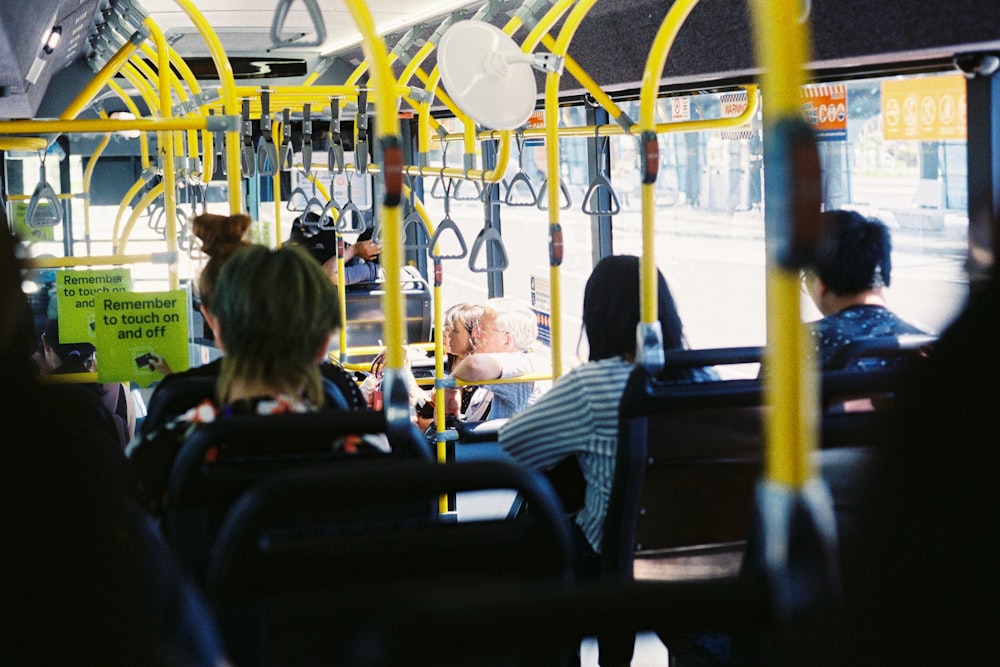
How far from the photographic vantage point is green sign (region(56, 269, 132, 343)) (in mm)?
3715

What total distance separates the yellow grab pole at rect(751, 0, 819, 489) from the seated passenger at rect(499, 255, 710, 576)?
1456 millimetres

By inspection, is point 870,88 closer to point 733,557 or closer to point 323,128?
point 733,557

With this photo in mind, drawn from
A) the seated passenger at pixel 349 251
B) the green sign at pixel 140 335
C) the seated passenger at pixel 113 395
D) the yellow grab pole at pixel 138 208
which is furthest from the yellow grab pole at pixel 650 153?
the seated passenger at pixel 349 251

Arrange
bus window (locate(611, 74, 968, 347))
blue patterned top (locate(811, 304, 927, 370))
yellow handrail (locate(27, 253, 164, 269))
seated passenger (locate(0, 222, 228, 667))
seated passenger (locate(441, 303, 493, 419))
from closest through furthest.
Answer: seated passenger (locate(0, 222, 228, 667)) < blue patterned top (locate(811, 304, 927, 370)) < bus window (locate(611, 74, 968, 347)) < yellow handrail (locate(27, 253, 164, 269)) < seated passenger (locate(441, 303, 493, 419))

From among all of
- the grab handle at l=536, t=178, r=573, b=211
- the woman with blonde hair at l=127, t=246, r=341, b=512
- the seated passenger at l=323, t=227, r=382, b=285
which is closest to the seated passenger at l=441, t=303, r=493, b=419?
the grab handle at l=536, t=178, r=573, b=211

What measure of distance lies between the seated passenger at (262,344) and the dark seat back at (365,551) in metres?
0.77

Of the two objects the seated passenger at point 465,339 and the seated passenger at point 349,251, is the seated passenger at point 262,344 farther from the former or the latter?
the seated passenger at point 349,251

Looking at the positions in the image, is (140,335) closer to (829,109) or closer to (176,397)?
(176,397)

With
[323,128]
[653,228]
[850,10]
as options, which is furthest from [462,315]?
[323,128]

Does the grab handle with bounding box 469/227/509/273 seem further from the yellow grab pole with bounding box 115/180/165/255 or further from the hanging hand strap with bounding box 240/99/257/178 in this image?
the yellow grab pole with bounding box 115/180/165/255

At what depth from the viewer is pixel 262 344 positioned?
2.30 m

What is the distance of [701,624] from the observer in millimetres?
1007

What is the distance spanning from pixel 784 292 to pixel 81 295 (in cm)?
302

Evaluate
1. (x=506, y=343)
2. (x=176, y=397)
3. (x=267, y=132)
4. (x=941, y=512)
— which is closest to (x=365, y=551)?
(x=941, y=512)
